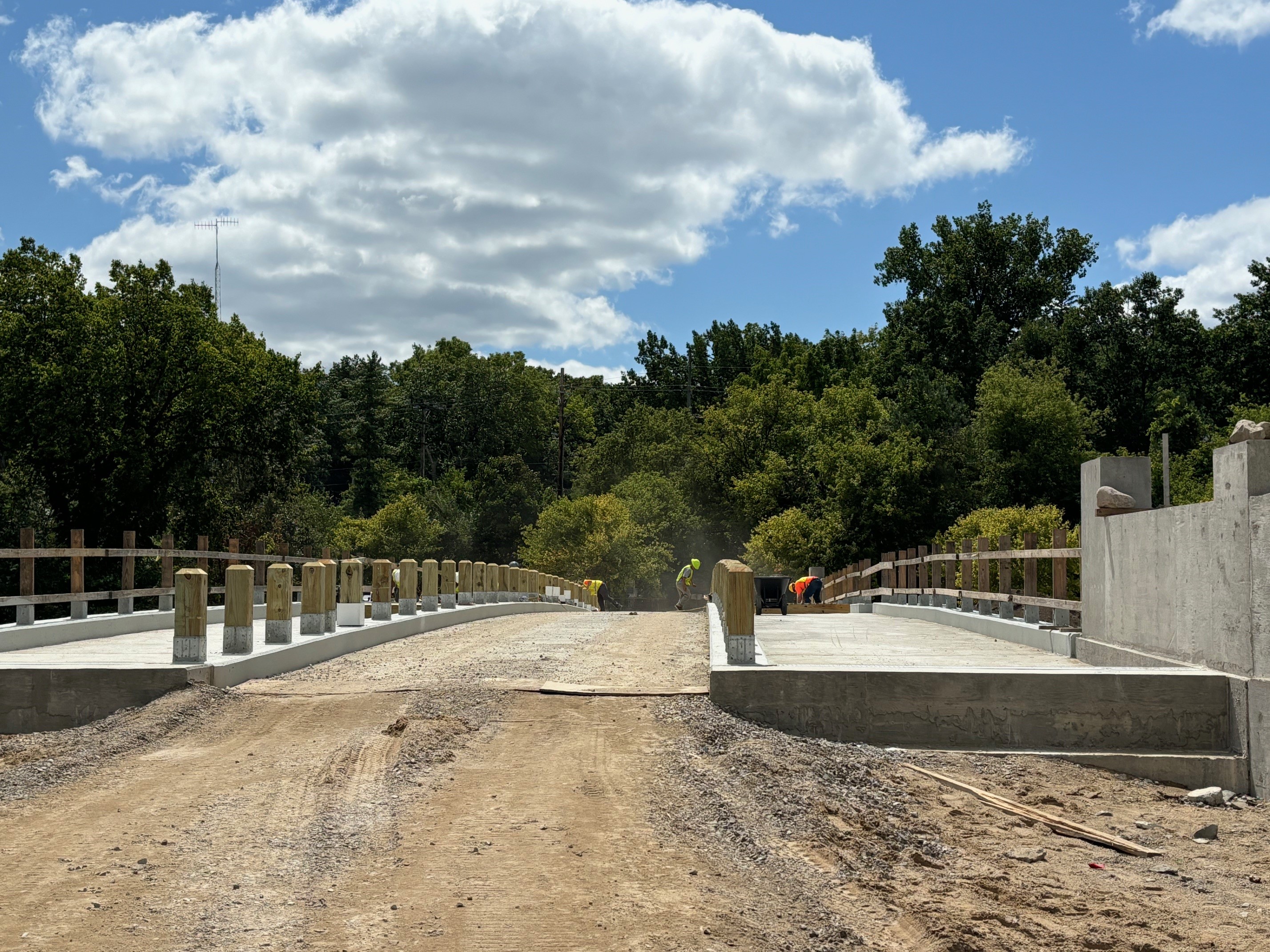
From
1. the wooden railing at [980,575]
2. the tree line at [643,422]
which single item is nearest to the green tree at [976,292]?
Result: the tree line at [643,422]

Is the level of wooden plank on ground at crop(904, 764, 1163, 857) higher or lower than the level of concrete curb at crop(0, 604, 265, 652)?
lower

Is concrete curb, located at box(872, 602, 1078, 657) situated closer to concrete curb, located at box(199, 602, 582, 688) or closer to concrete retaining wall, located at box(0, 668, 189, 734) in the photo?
concrete curb, located at box(199, 602, 582, 688)

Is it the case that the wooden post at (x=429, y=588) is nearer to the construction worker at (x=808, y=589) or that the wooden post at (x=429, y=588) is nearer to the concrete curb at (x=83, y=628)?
the concrete curb at (x=83, y=628)

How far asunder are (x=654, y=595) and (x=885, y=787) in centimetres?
8762

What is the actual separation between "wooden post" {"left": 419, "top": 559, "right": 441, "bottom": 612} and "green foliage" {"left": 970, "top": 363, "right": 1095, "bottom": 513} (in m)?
49.9

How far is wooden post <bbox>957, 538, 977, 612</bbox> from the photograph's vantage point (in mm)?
17400

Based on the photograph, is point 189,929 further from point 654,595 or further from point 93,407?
point 654,595

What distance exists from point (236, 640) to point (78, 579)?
5587mm

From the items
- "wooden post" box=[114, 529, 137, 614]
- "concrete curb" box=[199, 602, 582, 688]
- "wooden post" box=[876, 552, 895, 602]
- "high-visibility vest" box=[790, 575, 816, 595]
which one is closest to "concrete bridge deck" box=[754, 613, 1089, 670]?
"concrete curb" box=[199, 602, 582, 688]

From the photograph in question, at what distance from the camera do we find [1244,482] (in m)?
8.19

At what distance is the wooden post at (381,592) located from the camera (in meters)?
15.0

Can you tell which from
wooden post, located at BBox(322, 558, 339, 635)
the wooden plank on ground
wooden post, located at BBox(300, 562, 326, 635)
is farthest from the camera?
wooden post, located at BBox(322, 558, 339, 635)

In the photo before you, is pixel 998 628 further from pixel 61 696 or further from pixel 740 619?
pixel 61 696

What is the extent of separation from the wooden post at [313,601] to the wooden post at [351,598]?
120 centimetres
